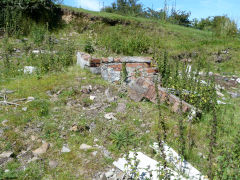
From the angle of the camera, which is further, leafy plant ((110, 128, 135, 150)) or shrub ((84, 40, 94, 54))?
shrub ((84, 40, 94, 54))

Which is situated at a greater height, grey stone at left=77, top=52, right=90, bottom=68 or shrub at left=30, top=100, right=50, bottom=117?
grey stone at left=77, top=52, right=90, bottom=68

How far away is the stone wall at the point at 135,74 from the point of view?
12.0ft

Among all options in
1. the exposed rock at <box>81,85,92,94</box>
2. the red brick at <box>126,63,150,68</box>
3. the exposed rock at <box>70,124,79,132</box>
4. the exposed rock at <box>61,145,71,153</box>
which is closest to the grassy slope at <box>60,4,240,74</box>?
the red brick at <box>126,63,150,68</box>

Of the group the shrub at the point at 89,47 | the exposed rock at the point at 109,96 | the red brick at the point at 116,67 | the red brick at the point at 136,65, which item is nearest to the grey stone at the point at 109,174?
the exposed rock at the point at 109,96

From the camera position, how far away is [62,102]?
144 inches

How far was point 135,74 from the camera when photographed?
453cm

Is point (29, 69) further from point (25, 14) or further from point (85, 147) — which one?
point (25, 14)

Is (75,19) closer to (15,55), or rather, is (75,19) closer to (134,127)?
(15,55)

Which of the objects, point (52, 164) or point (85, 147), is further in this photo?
point (85, 147)

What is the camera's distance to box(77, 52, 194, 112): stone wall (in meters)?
3.66

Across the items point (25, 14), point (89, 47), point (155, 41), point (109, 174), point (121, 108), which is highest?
point (25, 14)

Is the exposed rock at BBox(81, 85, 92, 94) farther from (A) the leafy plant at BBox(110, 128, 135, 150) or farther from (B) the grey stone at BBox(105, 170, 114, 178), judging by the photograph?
(B) the grey stone at BBox(105, 170, 114, 178)

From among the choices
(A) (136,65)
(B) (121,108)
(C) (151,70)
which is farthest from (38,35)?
(B) (121,108)

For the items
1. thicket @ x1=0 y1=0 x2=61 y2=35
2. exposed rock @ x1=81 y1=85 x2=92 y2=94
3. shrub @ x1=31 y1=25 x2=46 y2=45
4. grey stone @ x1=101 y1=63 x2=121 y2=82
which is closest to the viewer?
exposed rock @ x1=81 y1=85 x2=92 y2=94
